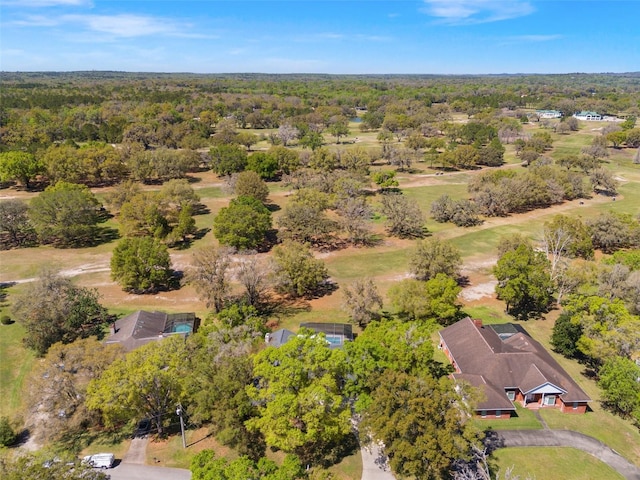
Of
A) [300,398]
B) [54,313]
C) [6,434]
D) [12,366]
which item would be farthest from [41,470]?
[12,366]

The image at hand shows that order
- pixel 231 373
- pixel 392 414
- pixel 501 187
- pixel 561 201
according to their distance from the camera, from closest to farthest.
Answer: pixel 392 414, pixel 231 373, pixel 501 187, pixel 561 201

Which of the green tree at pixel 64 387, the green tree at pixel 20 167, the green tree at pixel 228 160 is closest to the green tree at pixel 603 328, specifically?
the green tree at pixel 64 387

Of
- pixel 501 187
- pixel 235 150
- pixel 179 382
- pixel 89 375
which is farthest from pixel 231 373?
pixel 235 150

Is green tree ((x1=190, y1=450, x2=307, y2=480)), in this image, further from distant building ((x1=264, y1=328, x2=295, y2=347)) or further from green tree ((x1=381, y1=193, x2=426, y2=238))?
green tree ((x1=381, y1=193, x2=426, y2=238))

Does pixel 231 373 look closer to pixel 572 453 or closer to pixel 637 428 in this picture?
pixel 572 453

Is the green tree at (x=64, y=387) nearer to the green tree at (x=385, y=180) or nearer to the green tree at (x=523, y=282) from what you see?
the green tree at (x=523, y=282)

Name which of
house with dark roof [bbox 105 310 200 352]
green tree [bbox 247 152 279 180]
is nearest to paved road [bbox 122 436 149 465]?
house with dark roof [bbox 105 310 200 352]
